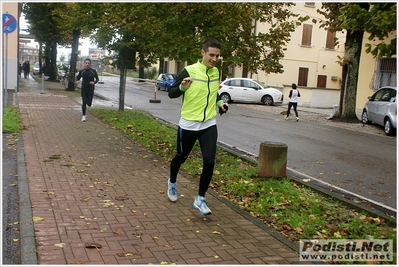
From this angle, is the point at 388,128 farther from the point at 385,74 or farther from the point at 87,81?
the point at 87,81

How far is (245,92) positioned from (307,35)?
12.2 m

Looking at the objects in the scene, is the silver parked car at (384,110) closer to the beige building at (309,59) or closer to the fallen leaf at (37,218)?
the fallen leaf at (37,218)

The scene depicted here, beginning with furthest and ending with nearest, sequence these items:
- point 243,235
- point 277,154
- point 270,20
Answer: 1. point 270,20
2. point 277,154
3. point 243,235

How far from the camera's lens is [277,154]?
24.8ft

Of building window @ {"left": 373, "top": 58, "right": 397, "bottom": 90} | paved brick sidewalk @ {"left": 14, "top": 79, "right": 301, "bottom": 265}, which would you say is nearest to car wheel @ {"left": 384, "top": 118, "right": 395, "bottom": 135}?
building window @ {"left": 373, "top": 58, "right": 397, "bottom": 90}

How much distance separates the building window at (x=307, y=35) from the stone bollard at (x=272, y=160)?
30831mm

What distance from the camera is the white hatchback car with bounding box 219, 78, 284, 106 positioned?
90.5ft

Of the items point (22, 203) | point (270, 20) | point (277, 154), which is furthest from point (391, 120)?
point (22, 203)

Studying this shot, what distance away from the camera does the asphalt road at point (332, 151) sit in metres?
7.93

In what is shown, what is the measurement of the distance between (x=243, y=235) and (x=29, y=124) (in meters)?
9.17

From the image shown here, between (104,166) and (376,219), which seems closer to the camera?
(376,219)

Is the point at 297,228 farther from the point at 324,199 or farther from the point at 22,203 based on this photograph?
the point at 22,203

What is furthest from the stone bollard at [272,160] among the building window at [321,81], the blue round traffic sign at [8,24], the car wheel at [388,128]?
the building window at [321,81]

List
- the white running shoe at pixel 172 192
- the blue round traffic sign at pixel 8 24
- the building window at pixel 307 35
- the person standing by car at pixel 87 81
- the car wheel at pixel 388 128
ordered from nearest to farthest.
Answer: the white running shoe at pixel 172 192, the person standing by car at pixel 87 81, the blue round traffic sign at pixel 8 24, the car wheel at pixel 388 128, the building window at pixel 307 35
